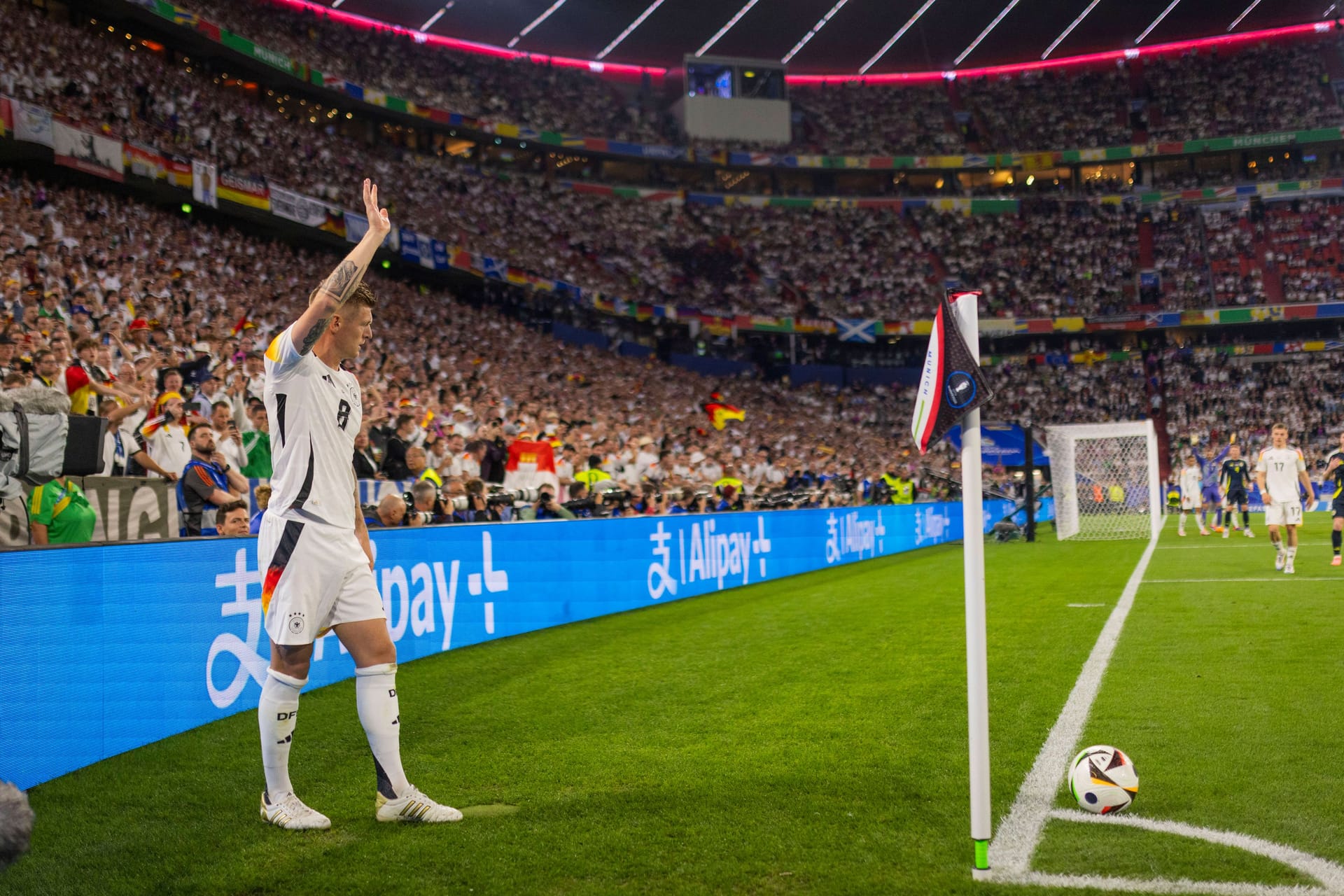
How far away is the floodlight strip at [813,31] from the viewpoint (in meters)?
47.3

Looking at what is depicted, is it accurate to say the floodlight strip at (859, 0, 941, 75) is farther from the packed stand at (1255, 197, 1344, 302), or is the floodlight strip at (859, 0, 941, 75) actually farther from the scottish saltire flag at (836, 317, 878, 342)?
the scottish saltire flag at (836, 317, 878, 342)

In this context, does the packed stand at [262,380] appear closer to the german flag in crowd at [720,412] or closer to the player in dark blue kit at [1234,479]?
the german flag in crowd at [720,412]

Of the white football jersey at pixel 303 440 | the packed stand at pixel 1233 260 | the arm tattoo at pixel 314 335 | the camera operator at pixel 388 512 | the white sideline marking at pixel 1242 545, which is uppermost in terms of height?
the packed stand at pixel 1233 260

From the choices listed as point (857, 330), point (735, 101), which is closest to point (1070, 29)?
point (735, 101)

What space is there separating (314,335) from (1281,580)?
41.5ft

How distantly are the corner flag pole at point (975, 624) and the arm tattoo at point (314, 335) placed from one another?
7.72 feet

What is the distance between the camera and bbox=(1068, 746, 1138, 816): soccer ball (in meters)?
4.20

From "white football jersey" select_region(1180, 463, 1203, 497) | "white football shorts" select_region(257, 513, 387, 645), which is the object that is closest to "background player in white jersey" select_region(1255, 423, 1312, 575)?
"white football jersey" select_region(1180, 463, 1203, 497)

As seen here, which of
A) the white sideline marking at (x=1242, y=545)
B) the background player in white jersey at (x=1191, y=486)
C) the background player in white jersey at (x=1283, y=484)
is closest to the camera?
the background player in white jersey at (x=1283, y=484)

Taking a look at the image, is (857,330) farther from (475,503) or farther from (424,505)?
(424,505)

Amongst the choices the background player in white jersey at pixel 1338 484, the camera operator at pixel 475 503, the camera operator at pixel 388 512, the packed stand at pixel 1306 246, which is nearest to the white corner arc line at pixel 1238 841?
the camera operator at pixel 388 512

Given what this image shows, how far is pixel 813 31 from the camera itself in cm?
4931

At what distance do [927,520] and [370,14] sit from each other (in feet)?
95.2

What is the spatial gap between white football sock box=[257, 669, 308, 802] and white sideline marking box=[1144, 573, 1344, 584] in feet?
38.5
